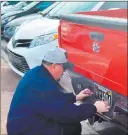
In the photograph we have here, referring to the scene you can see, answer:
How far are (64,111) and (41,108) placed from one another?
0.64ft

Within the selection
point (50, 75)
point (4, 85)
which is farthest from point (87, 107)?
point (4, 85)

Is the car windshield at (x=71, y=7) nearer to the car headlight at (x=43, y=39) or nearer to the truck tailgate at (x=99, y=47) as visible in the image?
the car headlight at (x=43, y=39)

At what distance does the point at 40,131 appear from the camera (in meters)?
2.98

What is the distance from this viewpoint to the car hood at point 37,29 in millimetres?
5969

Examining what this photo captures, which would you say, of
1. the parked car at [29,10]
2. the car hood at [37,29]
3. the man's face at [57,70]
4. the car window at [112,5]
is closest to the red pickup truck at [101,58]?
the man's face at [57,70]

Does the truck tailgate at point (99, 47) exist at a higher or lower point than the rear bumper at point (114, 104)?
higher

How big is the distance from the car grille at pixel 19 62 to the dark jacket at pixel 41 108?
2915 millimetres

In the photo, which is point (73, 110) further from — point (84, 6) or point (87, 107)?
point (84, 6)


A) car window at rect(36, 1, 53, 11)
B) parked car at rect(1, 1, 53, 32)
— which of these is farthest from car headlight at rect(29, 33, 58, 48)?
car window at rect(36, 1, 53, 11)

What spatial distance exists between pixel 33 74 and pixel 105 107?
0.71m

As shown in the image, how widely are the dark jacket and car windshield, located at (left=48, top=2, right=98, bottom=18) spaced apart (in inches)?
148

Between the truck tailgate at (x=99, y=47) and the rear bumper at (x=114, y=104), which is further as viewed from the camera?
the rear bumper at (x=114, y=104)

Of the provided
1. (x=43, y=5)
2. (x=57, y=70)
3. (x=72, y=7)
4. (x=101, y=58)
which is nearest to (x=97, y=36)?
(x=101, y=58)

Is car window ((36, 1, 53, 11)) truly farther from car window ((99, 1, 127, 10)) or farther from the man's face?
the man's face
